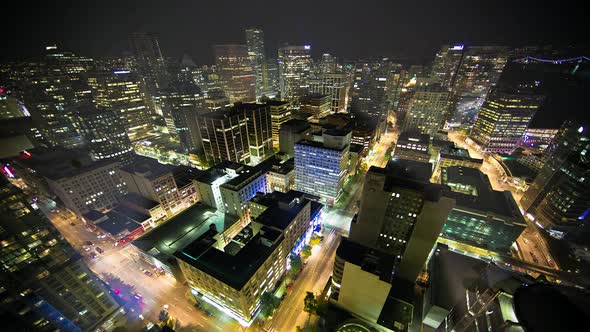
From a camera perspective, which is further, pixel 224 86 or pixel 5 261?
pixel 224 86

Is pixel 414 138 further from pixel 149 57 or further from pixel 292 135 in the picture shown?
pixel 149 57

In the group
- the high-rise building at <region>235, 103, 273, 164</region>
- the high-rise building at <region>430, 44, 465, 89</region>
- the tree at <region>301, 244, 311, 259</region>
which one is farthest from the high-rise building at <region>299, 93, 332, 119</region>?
the high-rise building at <region>430, 44, 465, 89</region>

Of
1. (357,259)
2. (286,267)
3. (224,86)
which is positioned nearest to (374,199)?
(357,259)

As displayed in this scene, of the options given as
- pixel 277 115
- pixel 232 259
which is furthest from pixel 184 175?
pixel 277 115

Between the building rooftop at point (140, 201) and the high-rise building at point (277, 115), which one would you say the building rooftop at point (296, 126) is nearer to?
the high-rise building at point (277, 115)

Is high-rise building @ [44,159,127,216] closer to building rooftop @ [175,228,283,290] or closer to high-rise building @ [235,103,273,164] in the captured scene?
high-rise building @ [235,103,273,164]

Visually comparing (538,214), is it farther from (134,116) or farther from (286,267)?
(134,116)
